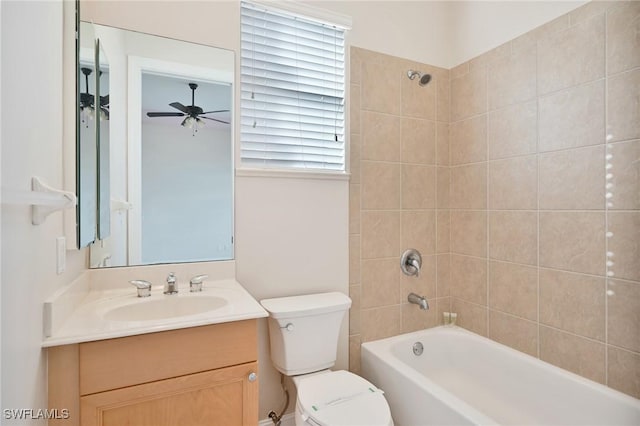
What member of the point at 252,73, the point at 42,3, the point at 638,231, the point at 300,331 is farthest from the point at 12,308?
the point at 638,231

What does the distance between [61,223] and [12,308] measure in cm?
43

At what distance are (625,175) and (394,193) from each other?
1.10 meters

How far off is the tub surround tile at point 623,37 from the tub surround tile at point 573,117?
0.30 ft

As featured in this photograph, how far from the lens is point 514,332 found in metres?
A: 1.96

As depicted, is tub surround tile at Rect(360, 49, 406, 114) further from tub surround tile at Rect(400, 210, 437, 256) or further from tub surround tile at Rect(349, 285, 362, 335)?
tub surround tile at Rect(349, 285, 362, 335)

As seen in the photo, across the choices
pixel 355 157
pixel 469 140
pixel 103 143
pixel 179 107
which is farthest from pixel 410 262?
pixel 103 143

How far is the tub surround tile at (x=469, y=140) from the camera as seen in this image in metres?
2.14

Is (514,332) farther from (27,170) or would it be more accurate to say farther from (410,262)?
(27,170)

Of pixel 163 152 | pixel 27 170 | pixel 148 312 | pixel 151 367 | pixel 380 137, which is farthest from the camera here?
pixel 380 137

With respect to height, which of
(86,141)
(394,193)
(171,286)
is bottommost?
(171,286)

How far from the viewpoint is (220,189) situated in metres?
1.72

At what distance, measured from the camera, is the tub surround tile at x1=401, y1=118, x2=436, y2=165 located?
7.22 ft

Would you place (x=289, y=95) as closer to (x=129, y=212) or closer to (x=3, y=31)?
(x=129, y=212)

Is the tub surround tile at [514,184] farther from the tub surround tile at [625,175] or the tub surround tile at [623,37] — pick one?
the tub surround tile at [623,37]
